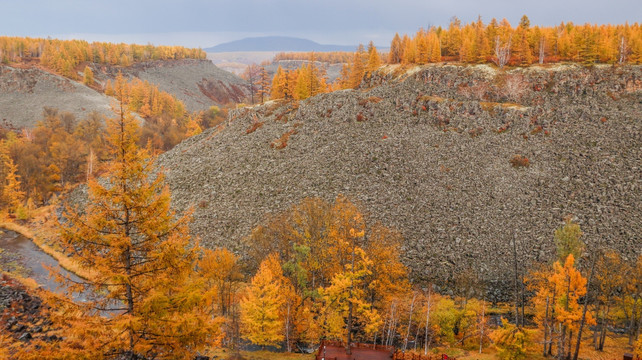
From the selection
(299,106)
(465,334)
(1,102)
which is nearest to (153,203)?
(465,334)

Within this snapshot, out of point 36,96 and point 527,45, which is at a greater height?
point 527,45

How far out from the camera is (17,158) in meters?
90.9

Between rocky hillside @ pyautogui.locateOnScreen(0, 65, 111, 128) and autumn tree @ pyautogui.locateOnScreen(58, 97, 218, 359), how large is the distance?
15580 centimetres

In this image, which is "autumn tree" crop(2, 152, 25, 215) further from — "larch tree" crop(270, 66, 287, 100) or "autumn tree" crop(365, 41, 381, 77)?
"autumn tree" crop(365, 41, 381, 77)

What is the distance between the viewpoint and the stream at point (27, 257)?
52250 millimetres

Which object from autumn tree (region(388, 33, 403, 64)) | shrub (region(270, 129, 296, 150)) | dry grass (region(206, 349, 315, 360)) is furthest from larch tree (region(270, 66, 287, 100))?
dry grass (region(206, 349, 315, 360))

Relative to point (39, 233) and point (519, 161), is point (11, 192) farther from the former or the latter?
point (519, 161)

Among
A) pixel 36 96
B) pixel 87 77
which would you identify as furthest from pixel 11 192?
pixel 87 77

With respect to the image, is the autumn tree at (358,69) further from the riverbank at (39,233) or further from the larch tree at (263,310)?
the larch tree at (263,310)

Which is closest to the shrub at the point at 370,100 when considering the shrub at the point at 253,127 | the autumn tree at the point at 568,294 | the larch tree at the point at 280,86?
the shrub at the point at 253,127

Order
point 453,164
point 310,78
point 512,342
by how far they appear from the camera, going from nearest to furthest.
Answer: point 512,342 < point 453,164 < point 310,78

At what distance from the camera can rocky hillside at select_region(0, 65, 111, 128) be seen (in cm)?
14700

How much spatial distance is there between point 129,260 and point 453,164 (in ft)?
204

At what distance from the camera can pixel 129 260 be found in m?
15.8
